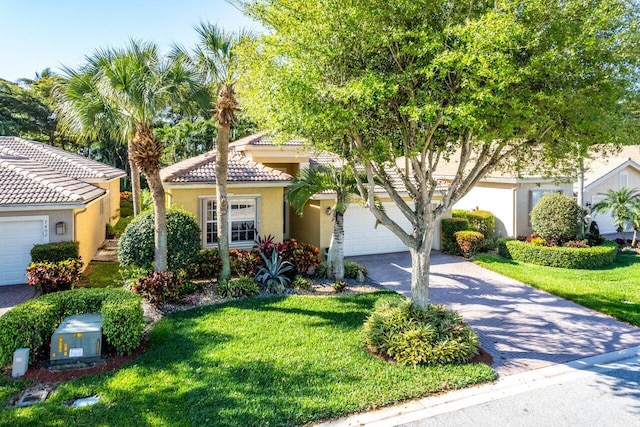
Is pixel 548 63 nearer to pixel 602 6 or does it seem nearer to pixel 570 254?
pixel 602 6

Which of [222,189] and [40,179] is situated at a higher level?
[40,179]

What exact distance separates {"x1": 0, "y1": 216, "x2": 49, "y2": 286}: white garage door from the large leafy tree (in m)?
10.5

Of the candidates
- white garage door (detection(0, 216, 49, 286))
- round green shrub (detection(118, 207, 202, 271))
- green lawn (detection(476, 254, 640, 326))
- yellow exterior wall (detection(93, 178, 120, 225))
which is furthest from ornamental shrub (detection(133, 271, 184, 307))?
yellow exterior wall (detection(93, 178, 120, 225))

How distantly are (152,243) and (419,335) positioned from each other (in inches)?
355

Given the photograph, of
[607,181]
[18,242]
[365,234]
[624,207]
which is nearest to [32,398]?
[18,242]

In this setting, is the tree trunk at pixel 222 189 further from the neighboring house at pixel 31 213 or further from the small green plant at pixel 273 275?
the neighboring house at pixel 31 213

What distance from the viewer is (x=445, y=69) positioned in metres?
7.62

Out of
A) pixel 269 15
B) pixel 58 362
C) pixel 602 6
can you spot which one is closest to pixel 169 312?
pixel 58 362

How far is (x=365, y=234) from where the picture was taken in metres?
19.2

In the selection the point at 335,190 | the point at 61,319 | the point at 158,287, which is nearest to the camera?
the point at 61,319

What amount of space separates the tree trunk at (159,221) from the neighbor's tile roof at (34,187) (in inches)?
169

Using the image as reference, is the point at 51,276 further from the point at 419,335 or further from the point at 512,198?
the point at 512,198

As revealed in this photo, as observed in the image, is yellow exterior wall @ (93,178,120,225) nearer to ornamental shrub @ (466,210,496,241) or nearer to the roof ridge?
the roof ridge

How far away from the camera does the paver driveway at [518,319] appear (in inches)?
364
